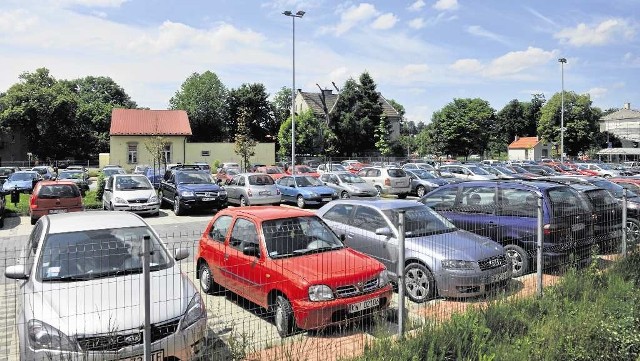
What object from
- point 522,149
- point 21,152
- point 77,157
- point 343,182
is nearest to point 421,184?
point 343,182

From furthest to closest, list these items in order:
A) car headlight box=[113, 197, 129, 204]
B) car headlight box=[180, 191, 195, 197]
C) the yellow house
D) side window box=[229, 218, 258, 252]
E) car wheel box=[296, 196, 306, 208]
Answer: the yellow house < car wheel box=[296, 196, 306, 208] < car headlight box=[180, 191, 195, 197] < car headlight box=[113, 197, 129, 204] < side window box=[229, 218, 258, 252]

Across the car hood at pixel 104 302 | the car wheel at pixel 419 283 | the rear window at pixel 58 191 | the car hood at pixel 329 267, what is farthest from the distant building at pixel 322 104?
the car hood at pixel 104 302

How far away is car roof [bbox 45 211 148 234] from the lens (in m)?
6.34

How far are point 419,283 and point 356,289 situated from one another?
2015 mm

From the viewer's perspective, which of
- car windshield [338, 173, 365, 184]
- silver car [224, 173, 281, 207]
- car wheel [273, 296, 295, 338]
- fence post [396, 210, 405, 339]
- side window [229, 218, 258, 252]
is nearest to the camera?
fence post [396, 210, 405, 339]

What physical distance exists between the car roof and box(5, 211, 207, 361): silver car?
0.02 m

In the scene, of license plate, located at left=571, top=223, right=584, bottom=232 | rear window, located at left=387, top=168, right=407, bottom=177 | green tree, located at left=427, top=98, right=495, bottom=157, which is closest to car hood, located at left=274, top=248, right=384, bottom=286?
license plate, located at left=571, top=223, right=584, bottom=232

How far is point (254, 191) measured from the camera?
71.5 ft

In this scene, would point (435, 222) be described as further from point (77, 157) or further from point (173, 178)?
point (77, 157)

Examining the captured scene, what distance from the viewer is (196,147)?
58031mm

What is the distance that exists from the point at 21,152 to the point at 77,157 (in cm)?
912

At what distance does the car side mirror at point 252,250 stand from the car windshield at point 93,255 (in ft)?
3.62

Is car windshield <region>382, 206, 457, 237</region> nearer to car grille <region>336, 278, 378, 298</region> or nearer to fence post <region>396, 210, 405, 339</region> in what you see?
car grille <region>336, 278, 378, 298</region>

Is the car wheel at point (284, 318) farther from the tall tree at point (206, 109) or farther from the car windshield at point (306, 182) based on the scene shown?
the tall tree at point (206, 109)
